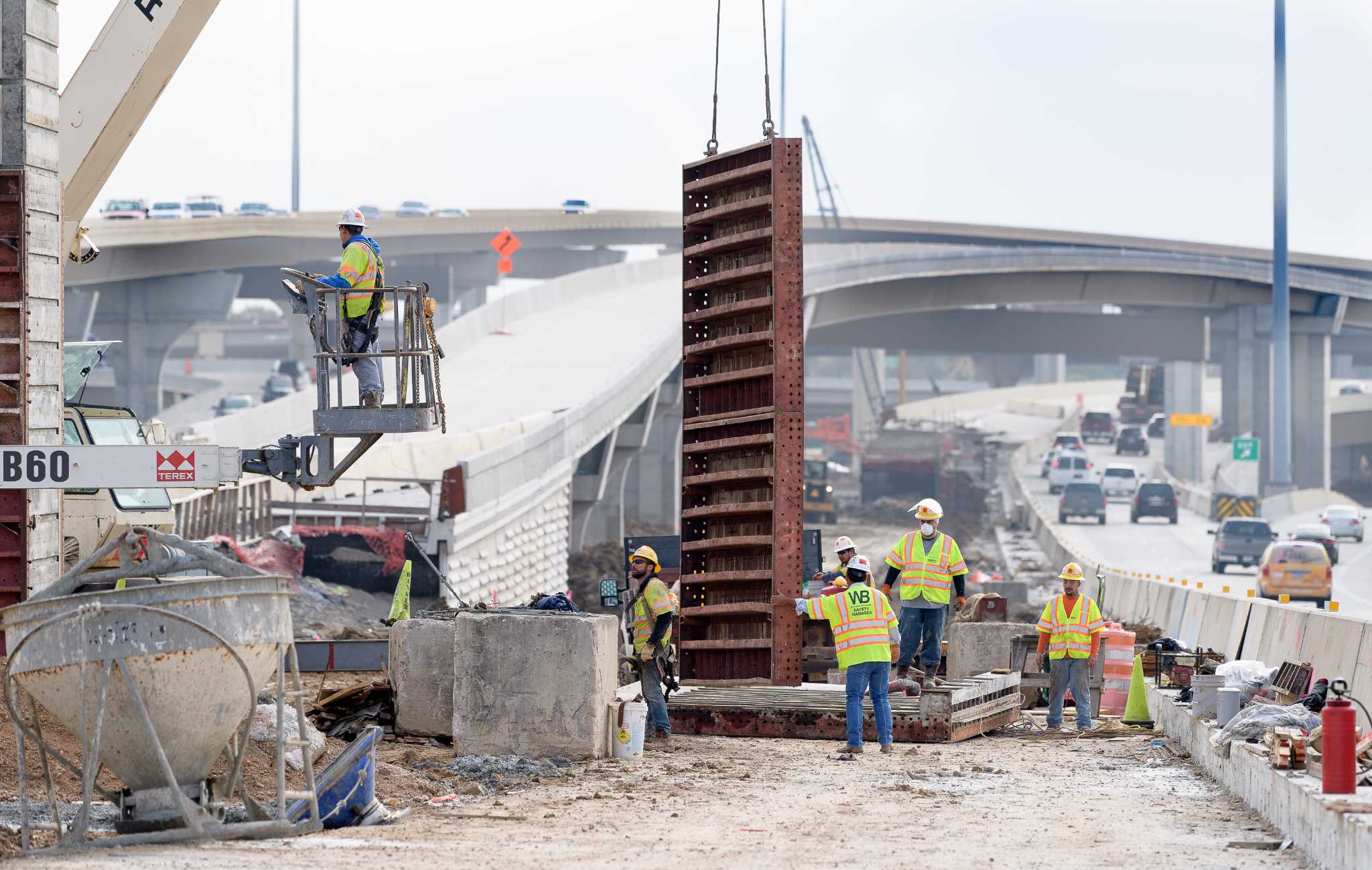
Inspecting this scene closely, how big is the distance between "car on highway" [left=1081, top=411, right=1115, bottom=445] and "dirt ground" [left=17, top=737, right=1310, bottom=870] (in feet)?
330

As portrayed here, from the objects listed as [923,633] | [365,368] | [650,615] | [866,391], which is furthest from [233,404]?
[365,368]

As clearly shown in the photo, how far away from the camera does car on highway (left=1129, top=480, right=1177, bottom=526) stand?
67.4 meters

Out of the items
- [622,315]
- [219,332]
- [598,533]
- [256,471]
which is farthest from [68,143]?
[219,332]

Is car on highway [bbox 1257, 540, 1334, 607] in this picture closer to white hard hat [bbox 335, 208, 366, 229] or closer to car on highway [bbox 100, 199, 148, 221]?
white hard hat [bbox 335, 208, 366, 229]

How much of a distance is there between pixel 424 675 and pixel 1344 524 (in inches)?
2071

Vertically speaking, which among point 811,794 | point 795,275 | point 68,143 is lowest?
point 811,794

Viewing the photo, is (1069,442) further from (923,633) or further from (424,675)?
(424,675)

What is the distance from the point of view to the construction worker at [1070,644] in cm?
1750

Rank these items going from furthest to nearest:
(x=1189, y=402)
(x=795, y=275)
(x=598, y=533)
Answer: (x=1189, y=402) → (x=598, y=533) → (x=795, y=275)

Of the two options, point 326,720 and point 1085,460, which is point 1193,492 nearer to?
point 1085,460

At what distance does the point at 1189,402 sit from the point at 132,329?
5863 centimetres

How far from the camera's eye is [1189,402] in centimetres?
10588

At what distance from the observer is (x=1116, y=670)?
64.6 ft

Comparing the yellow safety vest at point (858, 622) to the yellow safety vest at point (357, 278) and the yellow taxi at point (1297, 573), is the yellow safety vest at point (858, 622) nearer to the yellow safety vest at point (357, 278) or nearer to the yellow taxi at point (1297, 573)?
the yellow safety vest at point (357, 278)
